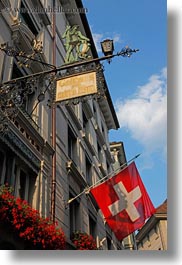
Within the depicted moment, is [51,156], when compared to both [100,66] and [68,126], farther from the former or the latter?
[100,66]

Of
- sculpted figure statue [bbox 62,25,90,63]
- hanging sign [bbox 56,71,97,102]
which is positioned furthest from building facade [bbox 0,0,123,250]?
sculpted figure statue [bbox 62,25,90,63]

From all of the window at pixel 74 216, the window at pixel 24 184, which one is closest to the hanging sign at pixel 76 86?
the window at pixel 24 184

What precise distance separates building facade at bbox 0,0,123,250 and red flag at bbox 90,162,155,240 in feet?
4.18

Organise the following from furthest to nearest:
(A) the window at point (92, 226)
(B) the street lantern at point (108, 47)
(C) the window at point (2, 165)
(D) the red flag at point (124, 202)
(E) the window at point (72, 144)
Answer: (A) the window at point (92, 226)
(E) the window at point (72, 144)
(D) the red flag at point (124, 202)
(C) the window at point (2, 165)
(B) the street lantern at point (108, 47)

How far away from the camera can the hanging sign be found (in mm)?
6098

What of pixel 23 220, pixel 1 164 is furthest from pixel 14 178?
pixel 23 220

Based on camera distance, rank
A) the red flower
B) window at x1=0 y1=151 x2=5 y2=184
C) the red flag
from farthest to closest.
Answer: the red flag
window at x1=0 y1=151 x2=5 y2=184
the red flower

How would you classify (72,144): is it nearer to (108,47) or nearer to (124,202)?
(124,202)

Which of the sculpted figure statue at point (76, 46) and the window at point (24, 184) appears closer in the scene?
the sculpted figure statue at point (76, 46)

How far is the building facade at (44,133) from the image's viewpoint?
7551 mm

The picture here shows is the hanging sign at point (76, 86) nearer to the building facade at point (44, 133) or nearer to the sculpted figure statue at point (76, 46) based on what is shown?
the building facade at point (44, 133)

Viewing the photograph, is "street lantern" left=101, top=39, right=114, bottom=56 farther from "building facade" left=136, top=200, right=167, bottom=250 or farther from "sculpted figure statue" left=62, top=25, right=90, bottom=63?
"building facade" left=136, top=200, right=167, bottom=250

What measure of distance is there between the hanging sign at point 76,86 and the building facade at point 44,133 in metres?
0.27

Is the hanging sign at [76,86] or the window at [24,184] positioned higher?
the hanging sign at [76,86]
